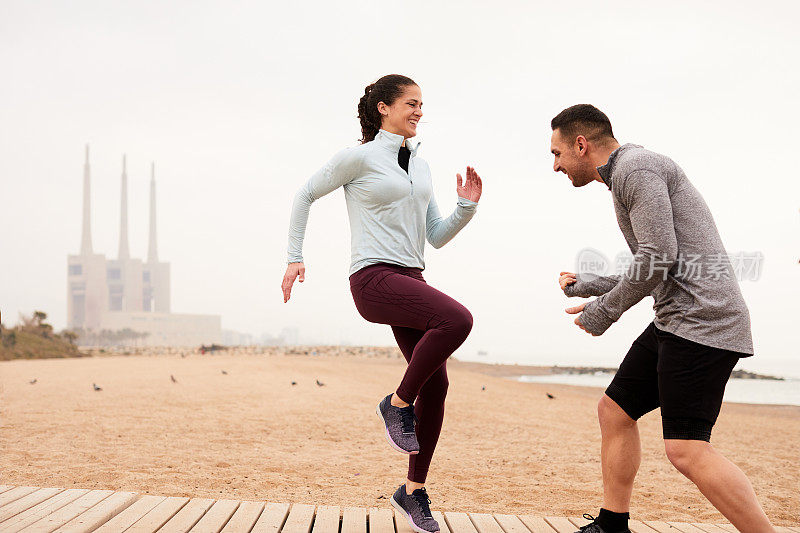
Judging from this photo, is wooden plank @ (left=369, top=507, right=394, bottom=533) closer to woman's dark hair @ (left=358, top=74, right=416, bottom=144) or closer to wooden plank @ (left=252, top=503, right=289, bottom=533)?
wooden plank @ (left=252, top=503, right=289, bottom=533)

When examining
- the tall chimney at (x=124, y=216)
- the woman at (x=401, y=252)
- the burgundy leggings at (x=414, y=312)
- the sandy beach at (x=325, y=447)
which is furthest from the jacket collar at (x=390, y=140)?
the tall chimney at (x=124, y=216)

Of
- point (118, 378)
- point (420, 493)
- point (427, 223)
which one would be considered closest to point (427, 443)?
point (420, 493)

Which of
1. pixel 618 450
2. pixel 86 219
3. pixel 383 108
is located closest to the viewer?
pixel 618 450

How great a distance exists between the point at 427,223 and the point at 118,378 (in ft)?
54.2

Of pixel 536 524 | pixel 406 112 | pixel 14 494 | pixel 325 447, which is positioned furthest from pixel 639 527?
pixel 325 447

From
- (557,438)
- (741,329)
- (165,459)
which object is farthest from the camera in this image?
(557,438)

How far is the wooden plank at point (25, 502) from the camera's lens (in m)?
3.95

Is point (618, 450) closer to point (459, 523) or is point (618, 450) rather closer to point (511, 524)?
point (511, 524)

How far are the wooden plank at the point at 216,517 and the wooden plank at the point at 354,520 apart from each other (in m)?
0.69

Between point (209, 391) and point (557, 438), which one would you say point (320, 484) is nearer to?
point (557, 438)

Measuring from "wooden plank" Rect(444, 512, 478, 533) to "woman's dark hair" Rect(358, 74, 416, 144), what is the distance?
2.37 meters

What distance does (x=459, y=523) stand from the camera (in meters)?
4.07

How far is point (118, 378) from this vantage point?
18203 millimetres

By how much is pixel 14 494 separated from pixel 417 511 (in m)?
2.69
